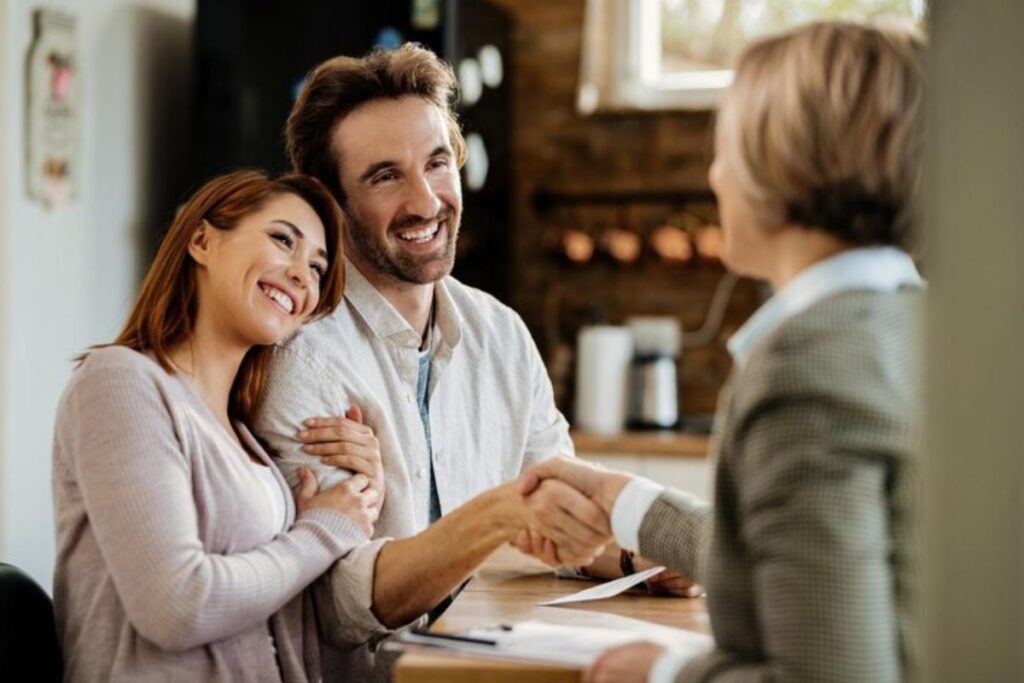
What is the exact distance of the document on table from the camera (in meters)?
1.41

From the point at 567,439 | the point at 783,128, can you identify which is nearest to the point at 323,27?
the point at 567,439

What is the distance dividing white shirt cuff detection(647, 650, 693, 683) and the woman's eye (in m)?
0.91

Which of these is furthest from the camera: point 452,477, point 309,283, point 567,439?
point 567,439

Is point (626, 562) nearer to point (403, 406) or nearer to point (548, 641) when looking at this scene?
point (403, 406)

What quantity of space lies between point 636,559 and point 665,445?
5.65ft

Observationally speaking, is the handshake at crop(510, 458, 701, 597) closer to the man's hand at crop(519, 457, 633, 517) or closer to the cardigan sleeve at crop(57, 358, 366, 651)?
the man's hand at crop(519, 457, 633, 517)

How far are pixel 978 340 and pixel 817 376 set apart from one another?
27 centimetres

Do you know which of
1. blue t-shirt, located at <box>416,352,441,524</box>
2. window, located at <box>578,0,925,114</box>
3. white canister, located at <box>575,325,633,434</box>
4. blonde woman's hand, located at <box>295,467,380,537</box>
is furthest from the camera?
window, located at <box>578,0,925,114</box>

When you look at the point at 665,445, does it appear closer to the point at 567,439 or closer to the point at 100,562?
the point at 567,439

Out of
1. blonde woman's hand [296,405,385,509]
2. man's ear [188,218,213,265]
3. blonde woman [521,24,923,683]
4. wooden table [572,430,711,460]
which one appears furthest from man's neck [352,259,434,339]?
wooden table [572,430,711,460]

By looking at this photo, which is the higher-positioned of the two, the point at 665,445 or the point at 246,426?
the point at 246,426

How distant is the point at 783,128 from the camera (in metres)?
1.22

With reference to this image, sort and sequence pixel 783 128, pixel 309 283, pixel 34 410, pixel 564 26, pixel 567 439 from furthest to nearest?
pixel 564 26 < pixel 34 410 < pixel 567 439 < pixel 309 283 < pixel 783 128

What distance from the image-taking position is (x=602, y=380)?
402 cm
